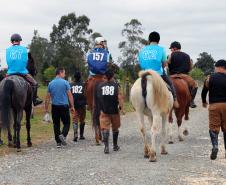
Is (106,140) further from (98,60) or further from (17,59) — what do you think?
(17,59)

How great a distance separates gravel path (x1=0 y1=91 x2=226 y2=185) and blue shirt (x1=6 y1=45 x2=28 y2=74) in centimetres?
209

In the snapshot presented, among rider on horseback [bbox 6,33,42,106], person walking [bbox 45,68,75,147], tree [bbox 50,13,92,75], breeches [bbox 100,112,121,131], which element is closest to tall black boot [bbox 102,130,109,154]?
breeches [bbox 100,112,121,131]

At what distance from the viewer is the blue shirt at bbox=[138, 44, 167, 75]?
38.1 feet

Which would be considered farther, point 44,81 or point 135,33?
point 44,81

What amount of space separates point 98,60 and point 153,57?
7.79 feet

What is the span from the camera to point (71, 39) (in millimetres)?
79125

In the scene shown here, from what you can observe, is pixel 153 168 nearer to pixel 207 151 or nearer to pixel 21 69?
pixel 207 151

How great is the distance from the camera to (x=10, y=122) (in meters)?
13.0

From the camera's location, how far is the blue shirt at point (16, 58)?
13.2m

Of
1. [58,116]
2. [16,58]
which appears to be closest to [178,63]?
[58,116]

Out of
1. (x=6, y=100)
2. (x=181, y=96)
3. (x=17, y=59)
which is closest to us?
(x=6, y=100)

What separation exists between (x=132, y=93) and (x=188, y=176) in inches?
107

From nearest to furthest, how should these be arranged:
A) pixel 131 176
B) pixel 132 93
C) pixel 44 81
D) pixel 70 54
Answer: pixel 131 176, pixel 132 93, pixel 70 54, pixel 44 81

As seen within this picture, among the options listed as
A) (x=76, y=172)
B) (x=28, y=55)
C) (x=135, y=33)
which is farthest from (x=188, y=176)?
(x=135, y=33)
